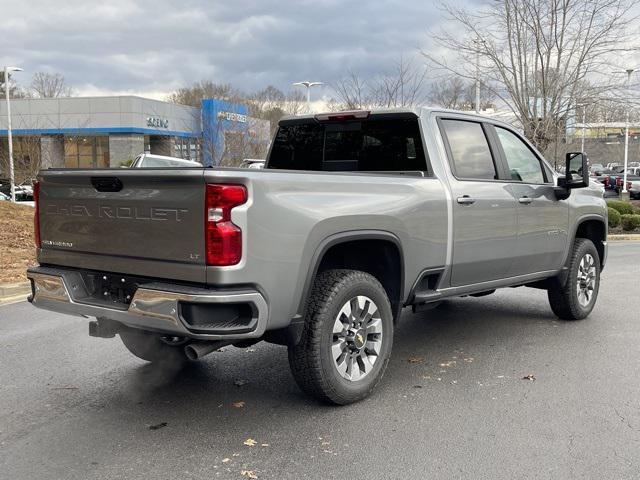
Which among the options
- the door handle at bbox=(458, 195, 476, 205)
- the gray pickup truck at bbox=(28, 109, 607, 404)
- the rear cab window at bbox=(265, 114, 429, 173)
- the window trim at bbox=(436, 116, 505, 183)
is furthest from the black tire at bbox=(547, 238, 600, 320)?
the rear cab window at bbox=(265, 114, 429, 173)

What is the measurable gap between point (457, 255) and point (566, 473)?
2.00 meters

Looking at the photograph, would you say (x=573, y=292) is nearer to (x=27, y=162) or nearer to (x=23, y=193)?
(x=27, y=162)

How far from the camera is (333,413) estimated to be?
417 centimetres

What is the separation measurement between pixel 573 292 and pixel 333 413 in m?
3.49

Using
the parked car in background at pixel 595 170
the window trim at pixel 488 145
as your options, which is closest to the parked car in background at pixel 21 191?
the window trim at pixel 488 145

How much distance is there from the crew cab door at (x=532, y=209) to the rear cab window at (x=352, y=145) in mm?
1007

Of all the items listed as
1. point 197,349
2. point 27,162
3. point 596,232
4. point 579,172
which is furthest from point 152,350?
point 27,162

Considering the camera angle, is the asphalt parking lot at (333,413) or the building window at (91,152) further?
the building window at (91,152)

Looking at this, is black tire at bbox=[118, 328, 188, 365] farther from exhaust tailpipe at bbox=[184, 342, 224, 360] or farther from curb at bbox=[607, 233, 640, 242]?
curb at bbox=[607, 233, 640, 242]

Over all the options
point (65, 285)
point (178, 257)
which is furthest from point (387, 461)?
point (65, 285)

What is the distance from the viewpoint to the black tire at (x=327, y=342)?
4023 millimetres

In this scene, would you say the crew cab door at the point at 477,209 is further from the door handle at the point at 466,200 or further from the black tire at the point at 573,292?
the black tire at the point at 573,292

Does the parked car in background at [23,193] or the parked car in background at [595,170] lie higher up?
the parked car in background at [595,170]

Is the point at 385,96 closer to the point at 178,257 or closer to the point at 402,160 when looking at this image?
the point at 402,160
